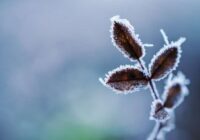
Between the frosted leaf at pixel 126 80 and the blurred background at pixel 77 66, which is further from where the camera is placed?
the blurred background at pixel 77 66

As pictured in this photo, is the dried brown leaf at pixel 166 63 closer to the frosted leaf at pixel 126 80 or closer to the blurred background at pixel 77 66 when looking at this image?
the frosted leaf at pixel 126 80

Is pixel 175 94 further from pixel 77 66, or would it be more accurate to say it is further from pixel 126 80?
pixel 77 66

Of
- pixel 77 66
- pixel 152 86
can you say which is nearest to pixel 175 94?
pixel 152 86

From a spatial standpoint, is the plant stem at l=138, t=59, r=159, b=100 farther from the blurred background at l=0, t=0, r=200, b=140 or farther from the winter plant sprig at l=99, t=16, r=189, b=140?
the blurred background at l=0, t=0, r=200, b=140

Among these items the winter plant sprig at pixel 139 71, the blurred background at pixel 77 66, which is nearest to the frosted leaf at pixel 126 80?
the winter plant sprig at pixel 139 71

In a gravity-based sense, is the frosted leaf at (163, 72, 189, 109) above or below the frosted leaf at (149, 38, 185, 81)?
below

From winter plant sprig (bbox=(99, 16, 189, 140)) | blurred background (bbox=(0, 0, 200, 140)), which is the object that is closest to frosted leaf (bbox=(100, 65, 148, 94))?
winter plant sprig (bbox=(99, 16, 189, 140))
